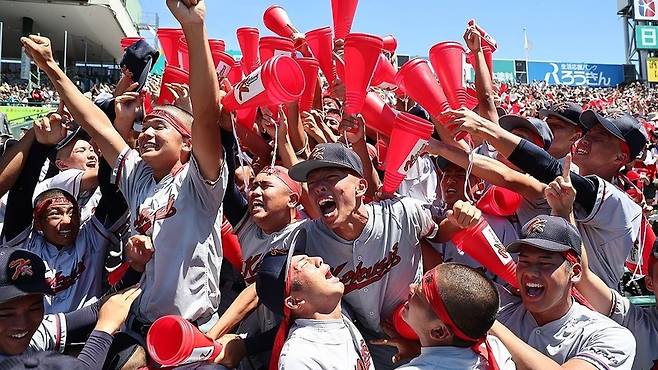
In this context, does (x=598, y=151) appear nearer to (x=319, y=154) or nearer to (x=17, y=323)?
(x=319, y=154)

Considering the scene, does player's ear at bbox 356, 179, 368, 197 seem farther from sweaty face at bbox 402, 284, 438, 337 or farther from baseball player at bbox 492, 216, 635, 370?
baseball player at bbox 492, 216, 635, 370

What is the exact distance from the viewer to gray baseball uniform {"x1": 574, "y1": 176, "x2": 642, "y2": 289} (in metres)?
2.64

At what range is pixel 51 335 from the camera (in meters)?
2.52

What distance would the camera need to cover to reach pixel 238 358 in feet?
7.70

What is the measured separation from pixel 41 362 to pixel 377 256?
1358mm

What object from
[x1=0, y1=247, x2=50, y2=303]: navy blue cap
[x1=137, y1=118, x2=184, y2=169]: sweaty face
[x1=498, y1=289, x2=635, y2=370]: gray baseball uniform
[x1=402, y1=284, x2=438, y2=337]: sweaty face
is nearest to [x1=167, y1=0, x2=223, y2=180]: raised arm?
[x1=137, y1=118, x2=184, y2=169]: sweaty face

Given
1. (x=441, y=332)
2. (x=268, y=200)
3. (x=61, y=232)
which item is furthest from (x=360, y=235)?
(x=61, y=232)

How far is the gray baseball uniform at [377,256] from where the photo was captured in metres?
2.50

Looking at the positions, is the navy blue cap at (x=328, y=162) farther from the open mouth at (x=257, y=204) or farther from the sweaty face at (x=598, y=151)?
the sweaty face at (x=598, y=151)

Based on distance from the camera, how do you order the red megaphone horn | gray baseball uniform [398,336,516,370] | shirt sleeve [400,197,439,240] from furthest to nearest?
the red megaphone horn
shirt sleeve [400,197,439,240]
gray baseball uniform [398,336,516,370]

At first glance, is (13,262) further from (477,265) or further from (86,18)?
(86,18)

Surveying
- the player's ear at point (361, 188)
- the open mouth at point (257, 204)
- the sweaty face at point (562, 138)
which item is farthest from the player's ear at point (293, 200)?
the sweaty face at point (562, 138)

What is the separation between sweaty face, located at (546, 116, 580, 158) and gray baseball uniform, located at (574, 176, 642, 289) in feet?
2.61

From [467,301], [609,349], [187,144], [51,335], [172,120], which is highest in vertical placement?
[172,120]
